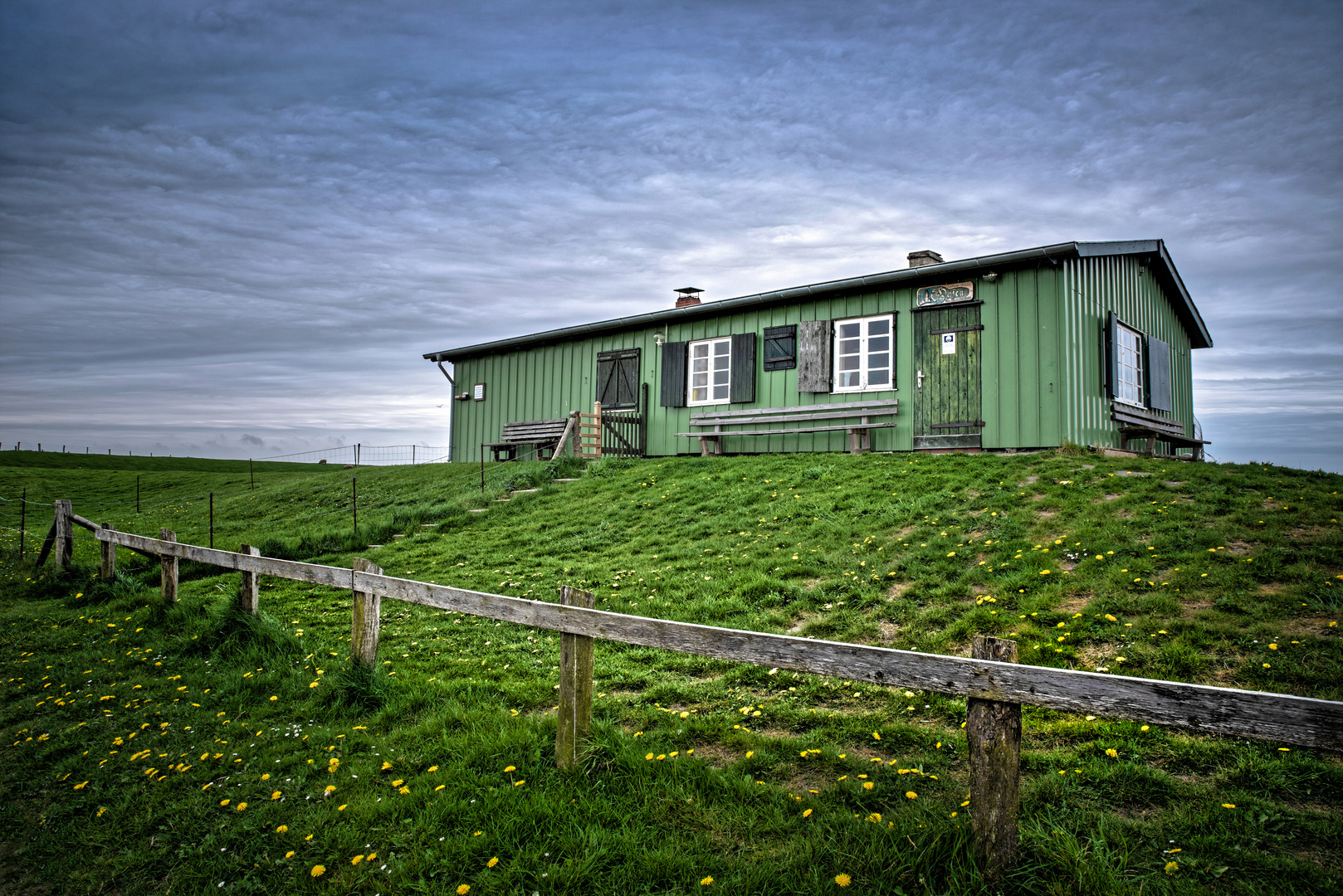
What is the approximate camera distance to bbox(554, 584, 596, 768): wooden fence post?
436cm

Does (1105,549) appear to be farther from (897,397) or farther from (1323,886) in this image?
(897,397)

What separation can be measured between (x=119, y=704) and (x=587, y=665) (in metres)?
4.55

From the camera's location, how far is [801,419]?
16.4 m

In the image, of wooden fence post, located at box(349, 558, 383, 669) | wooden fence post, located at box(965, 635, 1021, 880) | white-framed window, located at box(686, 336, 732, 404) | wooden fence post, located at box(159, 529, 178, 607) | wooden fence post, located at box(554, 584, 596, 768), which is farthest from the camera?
white-framed window, located at box(686, 336, 732, 404)

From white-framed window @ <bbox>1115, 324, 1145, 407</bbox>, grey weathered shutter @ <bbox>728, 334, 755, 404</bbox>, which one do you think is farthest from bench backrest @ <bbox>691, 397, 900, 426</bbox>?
white-framed window @ <bbox>1115, 324, 1145, 407</bbox>

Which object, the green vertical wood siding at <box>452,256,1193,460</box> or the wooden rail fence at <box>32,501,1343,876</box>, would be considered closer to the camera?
the wooden rail fence at <box>32,501,1343,876</box>

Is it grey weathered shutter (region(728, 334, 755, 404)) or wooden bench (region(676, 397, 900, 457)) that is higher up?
grey weathered shutter (region(728, 334, 755, 404))

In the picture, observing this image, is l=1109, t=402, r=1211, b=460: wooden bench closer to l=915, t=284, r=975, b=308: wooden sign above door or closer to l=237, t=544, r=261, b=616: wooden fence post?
l=915, t=284, r=975, b=308: wooden sign above door

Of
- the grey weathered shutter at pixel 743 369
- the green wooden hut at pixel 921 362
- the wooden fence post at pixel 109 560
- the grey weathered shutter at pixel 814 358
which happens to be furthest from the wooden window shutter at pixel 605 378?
the wooden fence post at pixel 109 560

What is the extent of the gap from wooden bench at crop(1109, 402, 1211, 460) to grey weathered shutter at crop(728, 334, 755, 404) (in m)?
7.22

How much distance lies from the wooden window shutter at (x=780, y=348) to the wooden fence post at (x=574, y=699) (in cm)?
1311

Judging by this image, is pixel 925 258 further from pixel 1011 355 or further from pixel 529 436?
pixel 529 436

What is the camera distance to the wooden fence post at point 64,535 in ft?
37.0

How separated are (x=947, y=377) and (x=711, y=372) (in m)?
5.57
